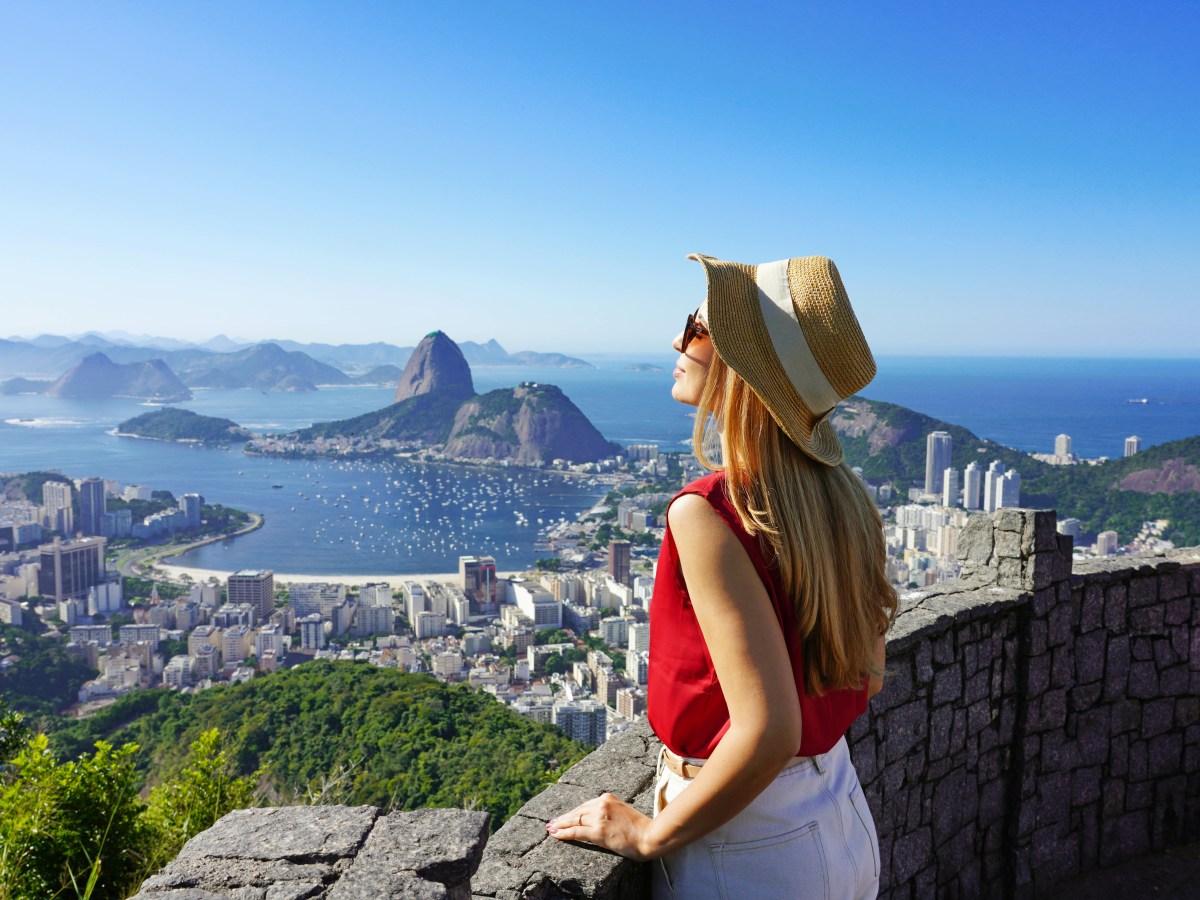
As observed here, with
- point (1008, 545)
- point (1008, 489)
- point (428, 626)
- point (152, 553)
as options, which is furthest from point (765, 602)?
point (152, 553)

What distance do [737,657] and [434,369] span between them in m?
91.4

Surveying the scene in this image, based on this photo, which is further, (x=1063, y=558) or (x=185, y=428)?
(x=185, y=428)

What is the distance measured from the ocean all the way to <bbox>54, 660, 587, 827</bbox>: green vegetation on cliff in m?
20.9

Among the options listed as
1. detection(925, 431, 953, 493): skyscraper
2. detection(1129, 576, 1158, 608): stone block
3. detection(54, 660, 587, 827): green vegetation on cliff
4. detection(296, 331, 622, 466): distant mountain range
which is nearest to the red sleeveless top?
detection(1129, 576, 1158, 608): stone block

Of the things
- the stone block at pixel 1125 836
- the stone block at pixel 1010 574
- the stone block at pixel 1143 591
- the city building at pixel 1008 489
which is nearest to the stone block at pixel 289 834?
the stone block at pixel 1010 574

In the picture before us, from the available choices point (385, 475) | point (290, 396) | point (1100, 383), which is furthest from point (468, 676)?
point (1100, 383)

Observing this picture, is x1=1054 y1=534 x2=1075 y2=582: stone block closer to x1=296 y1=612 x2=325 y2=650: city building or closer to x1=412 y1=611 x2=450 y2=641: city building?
x1=296 y1=612 x2=325 y2=650: city building

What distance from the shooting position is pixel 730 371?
1.10 m

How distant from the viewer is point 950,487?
33.2 meters

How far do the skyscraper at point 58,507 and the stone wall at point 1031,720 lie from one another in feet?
151

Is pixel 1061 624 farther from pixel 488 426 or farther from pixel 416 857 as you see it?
pixel 488 426

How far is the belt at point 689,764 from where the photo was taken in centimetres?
115

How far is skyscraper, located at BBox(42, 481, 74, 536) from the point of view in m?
41.4

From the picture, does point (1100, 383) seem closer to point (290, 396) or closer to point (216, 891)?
point (290, 396)
